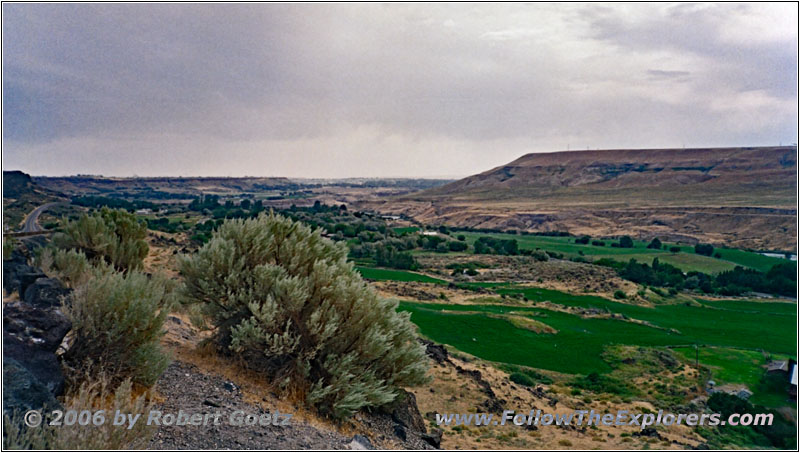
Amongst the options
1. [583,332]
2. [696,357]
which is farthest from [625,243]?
[696,357]

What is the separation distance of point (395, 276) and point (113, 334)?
50044 millimetres

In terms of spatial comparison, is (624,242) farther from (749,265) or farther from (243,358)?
(243,358)

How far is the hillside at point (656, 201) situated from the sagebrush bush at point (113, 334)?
105 m

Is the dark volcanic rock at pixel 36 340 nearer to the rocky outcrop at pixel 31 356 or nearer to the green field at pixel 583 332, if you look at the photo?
the rocky outcrop at pixel 31 356

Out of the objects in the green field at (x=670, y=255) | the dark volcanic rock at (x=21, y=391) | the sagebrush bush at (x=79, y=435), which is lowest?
the green field at (x=670, y=255)

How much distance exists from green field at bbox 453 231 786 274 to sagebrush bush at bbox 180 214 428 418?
73.5m

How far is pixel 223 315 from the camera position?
31.9 ft

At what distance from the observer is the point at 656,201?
12950 centimetres

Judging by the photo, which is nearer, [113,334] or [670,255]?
[113,334]

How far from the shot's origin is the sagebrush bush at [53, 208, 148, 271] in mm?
15445

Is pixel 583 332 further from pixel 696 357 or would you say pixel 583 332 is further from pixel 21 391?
pixel 21 391

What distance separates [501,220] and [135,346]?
118m

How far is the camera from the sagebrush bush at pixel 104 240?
15.4 metres

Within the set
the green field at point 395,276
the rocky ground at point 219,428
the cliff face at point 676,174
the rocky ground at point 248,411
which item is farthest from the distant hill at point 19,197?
the cliff face at point 676,174
